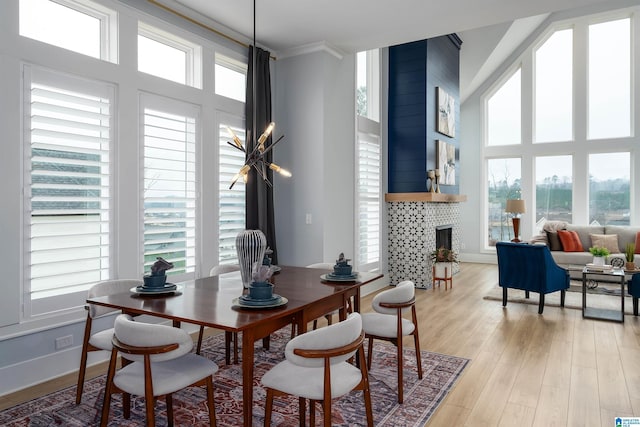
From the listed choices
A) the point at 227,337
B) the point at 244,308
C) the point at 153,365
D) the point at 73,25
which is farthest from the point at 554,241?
the point at 73,25

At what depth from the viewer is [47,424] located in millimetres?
2424

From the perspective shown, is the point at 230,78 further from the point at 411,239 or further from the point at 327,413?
the point at 327,413

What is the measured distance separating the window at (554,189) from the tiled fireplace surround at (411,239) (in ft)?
11.2

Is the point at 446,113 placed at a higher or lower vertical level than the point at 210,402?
higher

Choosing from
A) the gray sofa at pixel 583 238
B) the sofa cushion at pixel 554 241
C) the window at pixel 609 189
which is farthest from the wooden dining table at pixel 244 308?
the window at pixel 609 189

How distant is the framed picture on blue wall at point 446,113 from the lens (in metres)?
6.86

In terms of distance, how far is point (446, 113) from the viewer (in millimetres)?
7168

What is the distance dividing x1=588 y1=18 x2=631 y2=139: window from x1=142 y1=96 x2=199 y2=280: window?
7.80m

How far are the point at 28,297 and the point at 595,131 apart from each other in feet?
30.6

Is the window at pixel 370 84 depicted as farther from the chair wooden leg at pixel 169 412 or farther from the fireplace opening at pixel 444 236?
the chair wooden leg at pixel 169 412

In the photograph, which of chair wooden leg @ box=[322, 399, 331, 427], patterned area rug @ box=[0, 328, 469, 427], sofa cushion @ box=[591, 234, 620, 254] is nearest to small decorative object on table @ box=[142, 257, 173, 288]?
patterned area rug @ box=[0, 328, 469, 427]

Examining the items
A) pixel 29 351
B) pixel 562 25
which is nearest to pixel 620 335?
pixel 29 351

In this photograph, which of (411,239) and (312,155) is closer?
(312,155)

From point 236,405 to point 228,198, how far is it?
2358 mm
